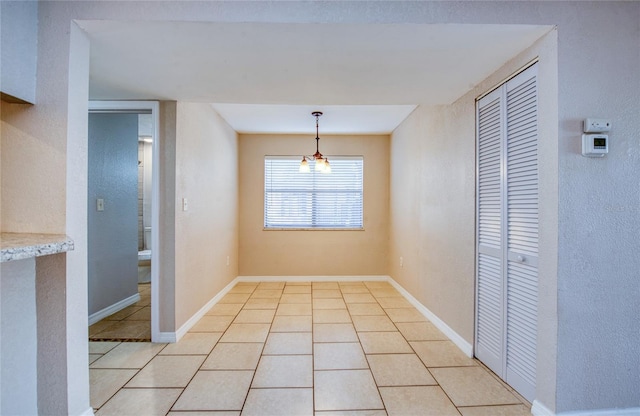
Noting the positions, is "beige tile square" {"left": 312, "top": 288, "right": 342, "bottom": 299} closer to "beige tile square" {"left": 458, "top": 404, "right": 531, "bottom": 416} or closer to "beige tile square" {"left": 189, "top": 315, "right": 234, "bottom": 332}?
"beige tile square" {"left": 189, "top": 315, "right": 234, "bottom": 332}

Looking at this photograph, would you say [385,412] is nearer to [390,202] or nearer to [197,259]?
[197,259]

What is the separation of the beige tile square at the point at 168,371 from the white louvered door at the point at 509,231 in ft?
7.19

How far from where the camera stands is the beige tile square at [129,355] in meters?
2.36

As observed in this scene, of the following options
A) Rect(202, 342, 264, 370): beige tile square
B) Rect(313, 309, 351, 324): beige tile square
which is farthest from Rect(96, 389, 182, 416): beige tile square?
Rect(313, 309, 351, 324): beige tile square

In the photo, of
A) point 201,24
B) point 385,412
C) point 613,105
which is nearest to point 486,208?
point 613,105

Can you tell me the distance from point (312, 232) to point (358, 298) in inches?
55.9

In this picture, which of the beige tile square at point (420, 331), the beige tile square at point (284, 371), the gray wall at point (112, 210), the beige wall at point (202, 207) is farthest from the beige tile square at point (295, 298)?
the gray wall at point (112, 210)

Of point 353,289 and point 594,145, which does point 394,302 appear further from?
point 594,145

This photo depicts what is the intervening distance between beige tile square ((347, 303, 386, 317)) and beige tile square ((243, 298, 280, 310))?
940mm

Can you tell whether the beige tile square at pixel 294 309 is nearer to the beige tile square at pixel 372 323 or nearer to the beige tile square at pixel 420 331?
the beige tile square at pixel 372 323

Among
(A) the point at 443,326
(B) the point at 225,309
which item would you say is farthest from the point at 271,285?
(A) the point at 443,326

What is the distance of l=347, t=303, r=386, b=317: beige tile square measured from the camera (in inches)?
140

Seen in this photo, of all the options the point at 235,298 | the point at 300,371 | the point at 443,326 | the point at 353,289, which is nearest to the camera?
the point at 300,371

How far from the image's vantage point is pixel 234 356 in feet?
8.20
